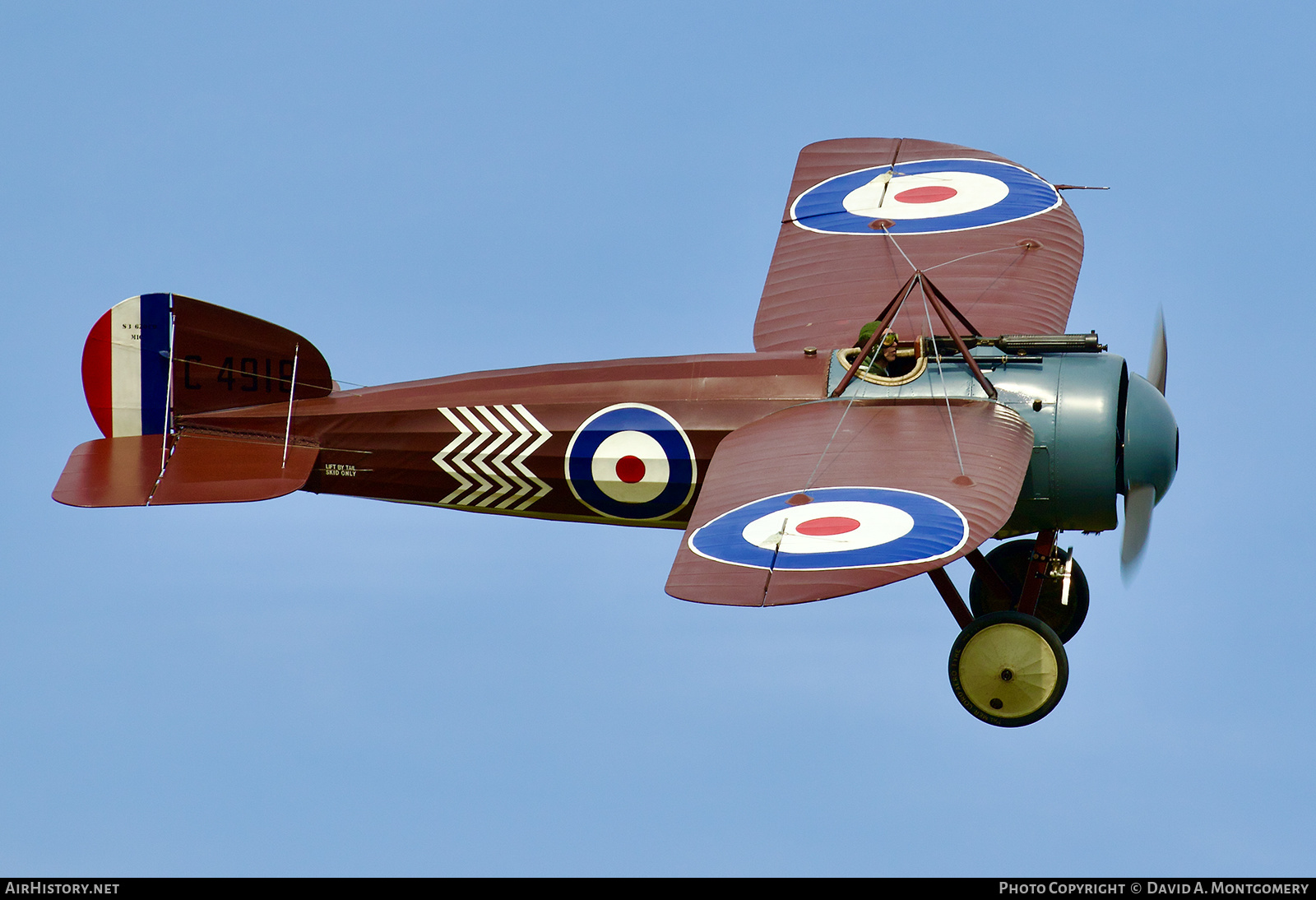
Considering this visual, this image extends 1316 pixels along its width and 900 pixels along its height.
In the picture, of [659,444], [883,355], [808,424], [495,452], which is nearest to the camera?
[808,424]

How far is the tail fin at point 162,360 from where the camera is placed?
18047 mm

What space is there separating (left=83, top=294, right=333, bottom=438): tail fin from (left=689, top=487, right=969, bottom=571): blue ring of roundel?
521 cm

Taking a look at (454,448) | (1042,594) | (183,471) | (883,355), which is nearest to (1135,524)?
(1042,594)

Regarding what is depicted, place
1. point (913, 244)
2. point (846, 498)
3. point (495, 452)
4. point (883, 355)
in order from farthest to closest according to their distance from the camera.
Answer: point (913, 244), point (495, 452), point (883, 355), point (846, 498)

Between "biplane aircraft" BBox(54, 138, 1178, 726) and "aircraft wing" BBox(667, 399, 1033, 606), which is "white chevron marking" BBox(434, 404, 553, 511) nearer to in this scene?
"biplane aircraft" BBox(54, 138, 1178, 726)

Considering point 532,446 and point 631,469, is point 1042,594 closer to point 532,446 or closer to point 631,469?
point 631,469

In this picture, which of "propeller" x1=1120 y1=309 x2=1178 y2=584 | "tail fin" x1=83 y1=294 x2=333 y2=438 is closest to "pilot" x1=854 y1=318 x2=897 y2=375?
"propeller" x1=1120 y1=309 x2=1178 y2=584

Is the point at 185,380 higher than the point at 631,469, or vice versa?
the point at 185,380

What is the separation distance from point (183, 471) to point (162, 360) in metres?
1.09

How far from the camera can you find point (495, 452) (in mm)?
17734

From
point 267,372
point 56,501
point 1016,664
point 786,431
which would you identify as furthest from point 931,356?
point 56,501

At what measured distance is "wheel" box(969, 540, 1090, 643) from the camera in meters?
17.9

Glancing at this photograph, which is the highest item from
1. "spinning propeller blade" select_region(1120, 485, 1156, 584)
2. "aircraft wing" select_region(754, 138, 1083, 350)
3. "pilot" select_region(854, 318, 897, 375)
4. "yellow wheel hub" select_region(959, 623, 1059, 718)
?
"aircraft wing" select_region(754, 138, 1083, 350)

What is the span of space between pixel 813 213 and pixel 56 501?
7697mm
